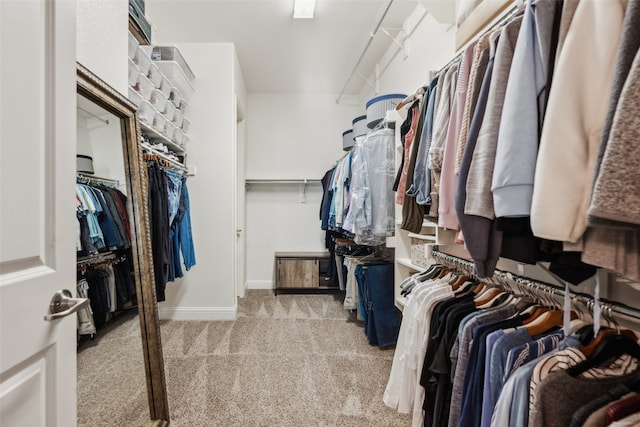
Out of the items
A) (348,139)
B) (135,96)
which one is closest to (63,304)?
(135,96)

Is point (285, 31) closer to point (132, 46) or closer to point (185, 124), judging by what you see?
point (185, 124)

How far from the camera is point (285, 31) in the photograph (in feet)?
9.01

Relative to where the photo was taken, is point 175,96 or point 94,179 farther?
point 175,96

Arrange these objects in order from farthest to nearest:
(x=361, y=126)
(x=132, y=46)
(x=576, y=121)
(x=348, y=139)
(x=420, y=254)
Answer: (x=348, y=139) → (x=361, y=126) → (x=132, y=46) → (x=420, y=254) → (x=576, y=121)

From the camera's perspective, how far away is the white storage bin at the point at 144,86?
1962 millimetres

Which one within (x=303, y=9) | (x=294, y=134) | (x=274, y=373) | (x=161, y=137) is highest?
(x=303, y=9)

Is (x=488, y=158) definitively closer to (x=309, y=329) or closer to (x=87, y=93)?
(x=87, y=93)

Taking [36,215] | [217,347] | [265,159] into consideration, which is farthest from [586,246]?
[265,159]

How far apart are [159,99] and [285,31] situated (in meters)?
1.34

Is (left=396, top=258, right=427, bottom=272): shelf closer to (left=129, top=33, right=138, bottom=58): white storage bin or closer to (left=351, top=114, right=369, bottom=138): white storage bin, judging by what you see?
(left=351, top=114, right=369, bottom=138): white storage bin

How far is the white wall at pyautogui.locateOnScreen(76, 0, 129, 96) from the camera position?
1195 mm

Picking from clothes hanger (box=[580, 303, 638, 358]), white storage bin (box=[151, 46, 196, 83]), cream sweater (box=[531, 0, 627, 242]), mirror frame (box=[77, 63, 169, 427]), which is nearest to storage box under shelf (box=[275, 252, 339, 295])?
mirror frame (box=[77, 63, 169, 427])

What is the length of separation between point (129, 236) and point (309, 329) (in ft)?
5.85

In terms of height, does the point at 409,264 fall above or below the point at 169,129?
below
